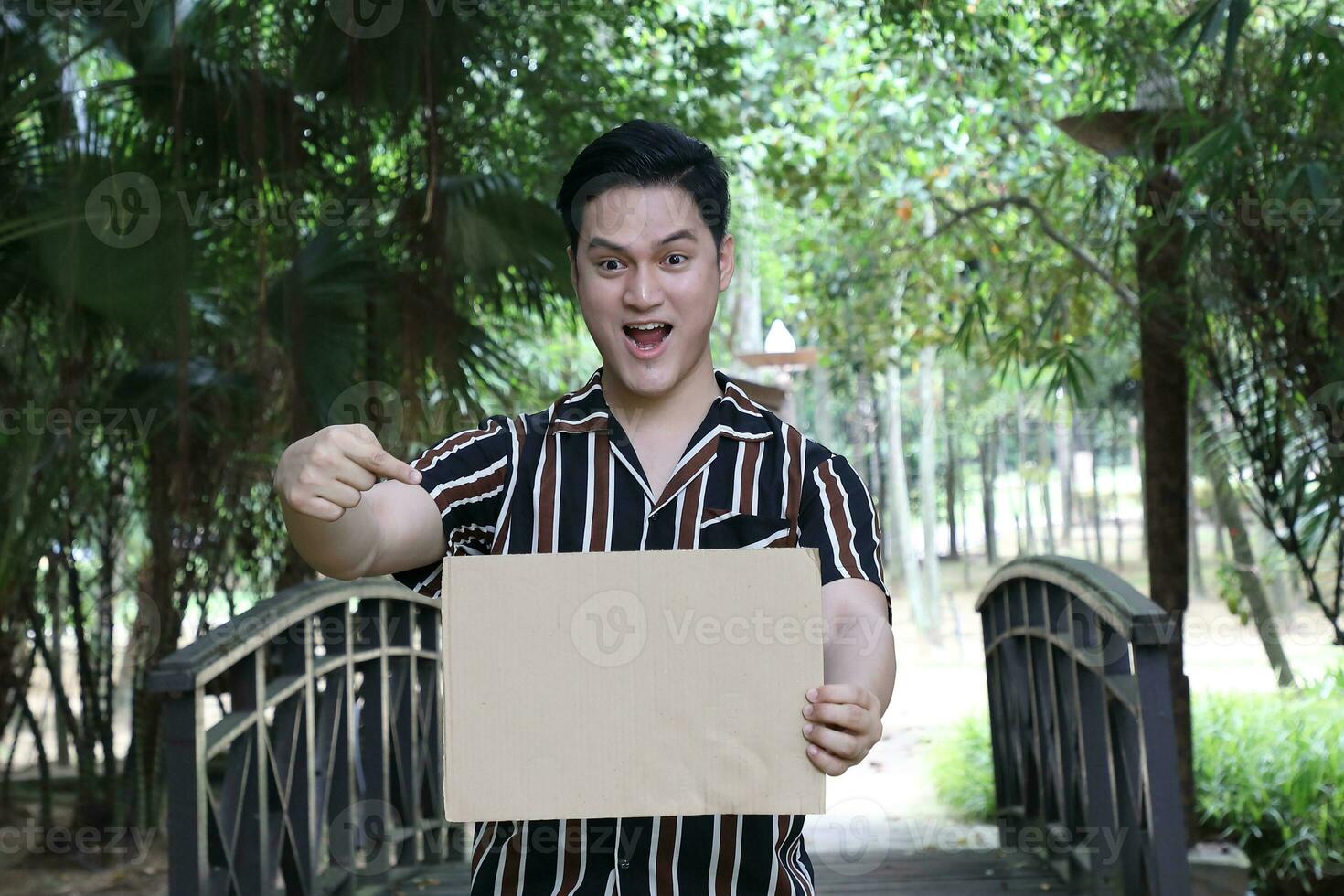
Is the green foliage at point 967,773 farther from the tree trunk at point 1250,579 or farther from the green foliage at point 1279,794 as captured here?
the tree trunk at point 1250,579

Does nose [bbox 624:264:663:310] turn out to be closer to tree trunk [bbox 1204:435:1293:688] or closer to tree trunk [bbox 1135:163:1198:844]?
tree trunk [bbox 1135:163:1198:844]

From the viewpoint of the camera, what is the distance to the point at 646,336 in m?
1.40

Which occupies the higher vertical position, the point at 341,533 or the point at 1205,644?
the point at 341,533

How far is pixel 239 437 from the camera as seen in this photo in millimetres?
4809

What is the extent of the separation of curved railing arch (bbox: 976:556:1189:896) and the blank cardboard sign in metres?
1.52

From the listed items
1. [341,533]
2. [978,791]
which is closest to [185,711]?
[341,533]

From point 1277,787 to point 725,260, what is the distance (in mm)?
4712

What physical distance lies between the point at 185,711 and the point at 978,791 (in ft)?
17.1

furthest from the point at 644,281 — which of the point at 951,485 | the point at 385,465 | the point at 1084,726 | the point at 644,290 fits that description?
the point at 951,485

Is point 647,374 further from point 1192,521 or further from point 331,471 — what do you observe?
point 1192,521

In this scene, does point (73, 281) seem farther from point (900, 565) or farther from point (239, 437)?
point (900, 565)

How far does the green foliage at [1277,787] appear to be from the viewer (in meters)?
5.00

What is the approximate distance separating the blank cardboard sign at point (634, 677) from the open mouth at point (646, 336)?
14.1 inches

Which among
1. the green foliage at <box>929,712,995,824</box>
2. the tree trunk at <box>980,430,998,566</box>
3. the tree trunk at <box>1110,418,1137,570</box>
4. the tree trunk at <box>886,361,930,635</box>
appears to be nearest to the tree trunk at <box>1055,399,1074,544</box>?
the tree trunk at <box>1110,418,1137,570</box>
